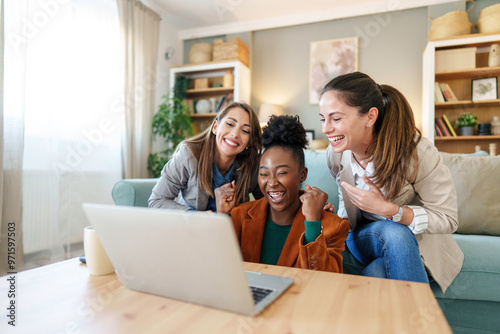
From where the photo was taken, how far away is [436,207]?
1.19m

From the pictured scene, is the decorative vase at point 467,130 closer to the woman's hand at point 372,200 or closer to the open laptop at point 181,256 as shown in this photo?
the woman's hand at point 372,200

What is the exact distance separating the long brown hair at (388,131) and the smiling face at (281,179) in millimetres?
281

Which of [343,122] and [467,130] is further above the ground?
[467,130]

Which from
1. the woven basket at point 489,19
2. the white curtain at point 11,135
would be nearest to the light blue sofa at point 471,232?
the white curtain at point 11,135

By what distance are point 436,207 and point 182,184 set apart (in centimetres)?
106

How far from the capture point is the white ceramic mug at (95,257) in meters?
0.78

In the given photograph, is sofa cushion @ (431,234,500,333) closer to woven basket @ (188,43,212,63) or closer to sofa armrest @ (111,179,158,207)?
sofa armrest @ (111,179,158,207)

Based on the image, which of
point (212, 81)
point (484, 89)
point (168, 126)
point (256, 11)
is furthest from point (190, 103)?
point (484, 89)

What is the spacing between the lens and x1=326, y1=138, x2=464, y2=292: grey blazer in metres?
1.18

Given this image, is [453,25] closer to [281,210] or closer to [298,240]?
[281,210]

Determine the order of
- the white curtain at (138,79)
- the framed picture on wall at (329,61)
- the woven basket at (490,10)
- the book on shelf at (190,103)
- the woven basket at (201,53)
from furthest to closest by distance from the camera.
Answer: the book on shelf at (190,103)
the woven basket at (201,53)
the framed picture on wall at (329,61)
the white curtain at (138,79)
the woven basket at (490,10)

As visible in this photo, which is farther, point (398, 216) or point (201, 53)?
point (201, 53)

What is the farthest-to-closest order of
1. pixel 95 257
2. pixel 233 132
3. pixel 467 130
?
1. pixel 467 130
2. pixel 233 132
3. pixel 95 257

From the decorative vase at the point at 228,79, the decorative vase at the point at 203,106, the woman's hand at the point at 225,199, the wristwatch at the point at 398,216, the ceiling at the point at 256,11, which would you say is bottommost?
the wristwatch at the point at 398,216
